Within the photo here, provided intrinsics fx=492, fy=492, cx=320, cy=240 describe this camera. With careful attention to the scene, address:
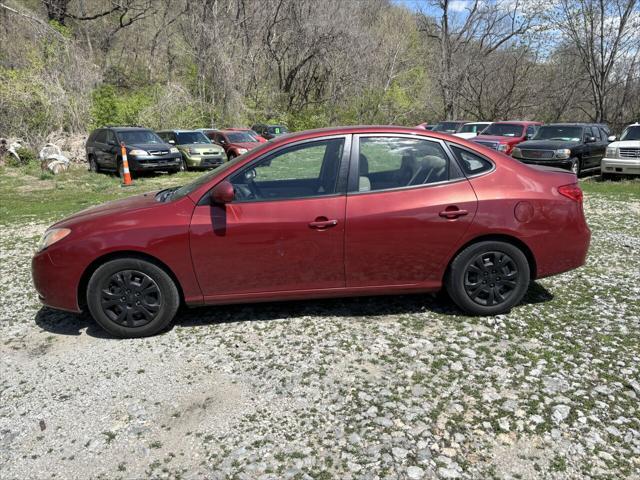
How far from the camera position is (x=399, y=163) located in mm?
4336

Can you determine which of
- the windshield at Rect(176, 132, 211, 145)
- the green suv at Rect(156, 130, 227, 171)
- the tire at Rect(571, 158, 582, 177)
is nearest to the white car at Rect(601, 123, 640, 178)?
the tire at Rect(571, 158, 582, 177)

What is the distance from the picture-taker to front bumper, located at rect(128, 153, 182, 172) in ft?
51.2

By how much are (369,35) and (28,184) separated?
2927cm

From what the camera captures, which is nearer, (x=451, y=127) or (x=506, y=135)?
(x=506, y=135)

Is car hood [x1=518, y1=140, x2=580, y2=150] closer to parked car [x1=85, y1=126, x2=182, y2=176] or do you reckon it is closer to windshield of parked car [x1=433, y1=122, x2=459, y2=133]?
windshield of parked car [x1=433, y1=122, x2=459, y2=133]

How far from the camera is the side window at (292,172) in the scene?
13.7 feet

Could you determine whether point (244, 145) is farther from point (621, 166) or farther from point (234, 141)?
point (621, 166)

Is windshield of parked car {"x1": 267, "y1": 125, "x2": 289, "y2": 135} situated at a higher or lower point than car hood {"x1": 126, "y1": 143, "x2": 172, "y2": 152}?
higher

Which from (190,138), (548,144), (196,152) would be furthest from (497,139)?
(190,138)

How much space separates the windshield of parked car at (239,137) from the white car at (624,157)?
13394 mm

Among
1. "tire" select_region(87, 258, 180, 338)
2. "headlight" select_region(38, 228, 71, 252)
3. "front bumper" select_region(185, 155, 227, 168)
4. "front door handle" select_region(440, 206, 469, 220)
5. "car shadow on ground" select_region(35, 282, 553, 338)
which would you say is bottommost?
"car shadow on ground" select_region(35, 282, 553, 338)

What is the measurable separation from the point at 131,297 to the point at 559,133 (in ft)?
48.0

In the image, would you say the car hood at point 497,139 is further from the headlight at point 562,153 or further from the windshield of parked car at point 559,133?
the headlight at point 562,153

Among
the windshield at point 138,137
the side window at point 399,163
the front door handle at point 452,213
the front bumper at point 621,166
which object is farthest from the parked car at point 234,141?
the front door handle at point 452,213
